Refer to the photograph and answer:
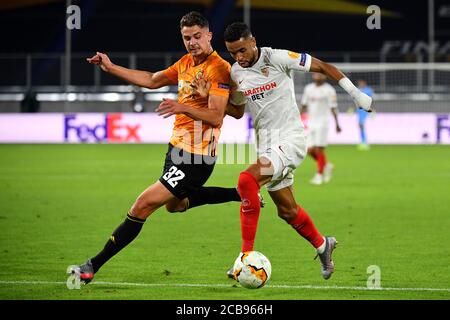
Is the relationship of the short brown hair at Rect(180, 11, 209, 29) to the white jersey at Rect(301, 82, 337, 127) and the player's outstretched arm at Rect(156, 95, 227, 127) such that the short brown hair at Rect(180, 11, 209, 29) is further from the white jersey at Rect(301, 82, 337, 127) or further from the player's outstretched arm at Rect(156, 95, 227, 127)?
the white jersey at Rect(301, 82, 337, 127)

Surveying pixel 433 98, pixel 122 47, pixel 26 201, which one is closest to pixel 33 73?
pixel 122 47

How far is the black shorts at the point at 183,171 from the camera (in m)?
8.56

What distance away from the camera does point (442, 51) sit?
38688mm

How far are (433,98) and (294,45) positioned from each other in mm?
8097

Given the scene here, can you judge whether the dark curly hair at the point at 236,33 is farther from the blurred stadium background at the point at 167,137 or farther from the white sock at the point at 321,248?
the blurred stadium background at the point at 167,137

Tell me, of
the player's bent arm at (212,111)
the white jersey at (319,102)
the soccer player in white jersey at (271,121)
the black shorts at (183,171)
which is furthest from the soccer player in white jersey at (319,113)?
the player's bent arm at (212,111)

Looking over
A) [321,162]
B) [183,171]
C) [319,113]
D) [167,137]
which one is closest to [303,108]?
[319,113]

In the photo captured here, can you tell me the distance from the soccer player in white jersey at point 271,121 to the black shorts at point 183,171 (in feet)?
1.19

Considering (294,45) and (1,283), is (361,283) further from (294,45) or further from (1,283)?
(294,45)

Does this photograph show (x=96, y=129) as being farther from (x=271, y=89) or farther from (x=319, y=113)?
(x=271, y=89)

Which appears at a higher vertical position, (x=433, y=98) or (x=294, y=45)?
(x=294, y=45)

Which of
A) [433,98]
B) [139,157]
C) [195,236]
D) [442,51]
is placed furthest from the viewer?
[442,51]

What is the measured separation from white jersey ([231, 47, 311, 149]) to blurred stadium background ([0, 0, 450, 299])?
1.36m

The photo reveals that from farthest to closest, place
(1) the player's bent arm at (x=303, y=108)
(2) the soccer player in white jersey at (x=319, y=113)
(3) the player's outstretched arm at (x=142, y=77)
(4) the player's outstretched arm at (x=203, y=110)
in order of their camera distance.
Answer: (1) the player's bent arm at (x=303, y=108) < (2) the soccer player in white jersey at (x=319, y=113) < (3) the player's outstretched arm at (x=142, y=77) < (4) the player's outstretched arm at (x=203, y=110)
